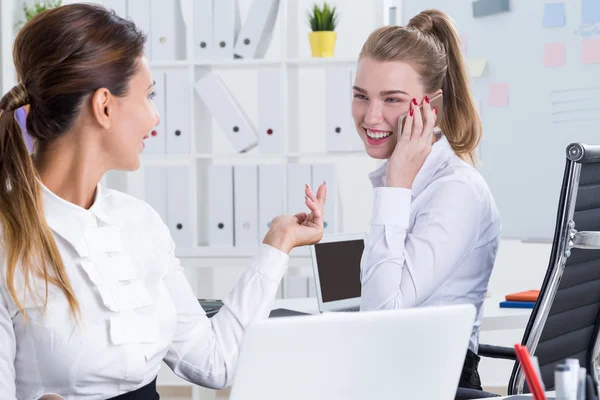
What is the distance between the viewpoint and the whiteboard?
3742 millimetres

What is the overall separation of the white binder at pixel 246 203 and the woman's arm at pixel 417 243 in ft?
6.39

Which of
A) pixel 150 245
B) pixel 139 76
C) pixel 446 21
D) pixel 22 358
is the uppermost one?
pixel 446 21

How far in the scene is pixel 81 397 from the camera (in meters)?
1.37

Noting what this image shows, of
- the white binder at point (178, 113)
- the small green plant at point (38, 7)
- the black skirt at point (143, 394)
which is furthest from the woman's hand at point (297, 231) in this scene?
the small green plant at point (38, 7)

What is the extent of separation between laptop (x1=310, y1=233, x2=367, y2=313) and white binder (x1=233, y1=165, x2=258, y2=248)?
3.55 feet

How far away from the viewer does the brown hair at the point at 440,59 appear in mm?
1945

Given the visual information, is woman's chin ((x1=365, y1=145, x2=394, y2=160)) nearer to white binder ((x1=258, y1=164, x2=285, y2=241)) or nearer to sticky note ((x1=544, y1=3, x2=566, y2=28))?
white binder ((x1=258, y1=164, x2=285, y2=241))

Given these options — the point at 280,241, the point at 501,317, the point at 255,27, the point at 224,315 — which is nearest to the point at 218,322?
the point at 224,315

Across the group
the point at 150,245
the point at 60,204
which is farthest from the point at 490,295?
the point at 60,204

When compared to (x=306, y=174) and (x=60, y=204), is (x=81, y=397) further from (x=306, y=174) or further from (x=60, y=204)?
(x=306, y=174)

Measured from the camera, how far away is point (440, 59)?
1.99 meters

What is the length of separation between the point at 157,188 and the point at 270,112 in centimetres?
63

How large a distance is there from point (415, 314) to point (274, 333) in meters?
0.17

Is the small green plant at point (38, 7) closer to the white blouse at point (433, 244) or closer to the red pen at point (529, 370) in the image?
the white blouse at point (433, 244)
